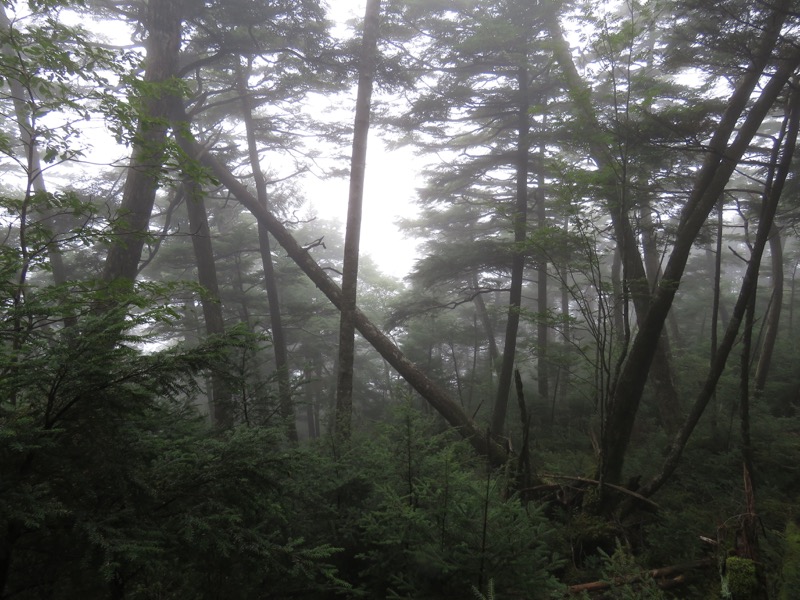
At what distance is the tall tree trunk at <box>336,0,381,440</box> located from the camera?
930 cm

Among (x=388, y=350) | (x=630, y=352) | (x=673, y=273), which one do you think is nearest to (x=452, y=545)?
(x=630, y=352)

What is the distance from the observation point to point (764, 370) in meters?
11.7

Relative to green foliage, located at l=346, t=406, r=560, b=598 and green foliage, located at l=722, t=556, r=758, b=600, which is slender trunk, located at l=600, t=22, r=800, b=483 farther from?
green foliage, located at l=346, t=406, r=560, b=598

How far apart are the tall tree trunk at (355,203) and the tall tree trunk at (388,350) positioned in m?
0.34

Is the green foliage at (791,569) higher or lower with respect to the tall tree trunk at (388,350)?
lower

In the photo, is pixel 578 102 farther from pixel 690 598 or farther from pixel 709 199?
pixel 690 598

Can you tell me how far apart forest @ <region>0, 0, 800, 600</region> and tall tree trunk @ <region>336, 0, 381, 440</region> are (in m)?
0.09

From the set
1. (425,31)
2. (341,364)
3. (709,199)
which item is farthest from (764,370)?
(425,31)

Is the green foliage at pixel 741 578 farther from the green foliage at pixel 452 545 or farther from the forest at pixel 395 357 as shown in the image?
the green foliage at pixel 452 545

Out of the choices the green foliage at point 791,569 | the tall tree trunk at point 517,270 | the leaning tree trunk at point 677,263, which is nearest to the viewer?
the green foliage at point 791,569

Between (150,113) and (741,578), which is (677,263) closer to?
→ (741,578)

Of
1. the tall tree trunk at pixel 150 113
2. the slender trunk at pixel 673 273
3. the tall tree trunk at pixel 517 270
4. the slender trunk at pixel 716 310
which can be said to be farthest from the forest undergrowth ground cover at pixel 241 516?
the tall tree trunk at pixel 517 270

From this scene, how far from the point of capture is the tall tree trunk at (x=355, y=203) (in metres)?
9.30

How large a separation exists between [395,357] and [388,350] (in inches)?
9.1
